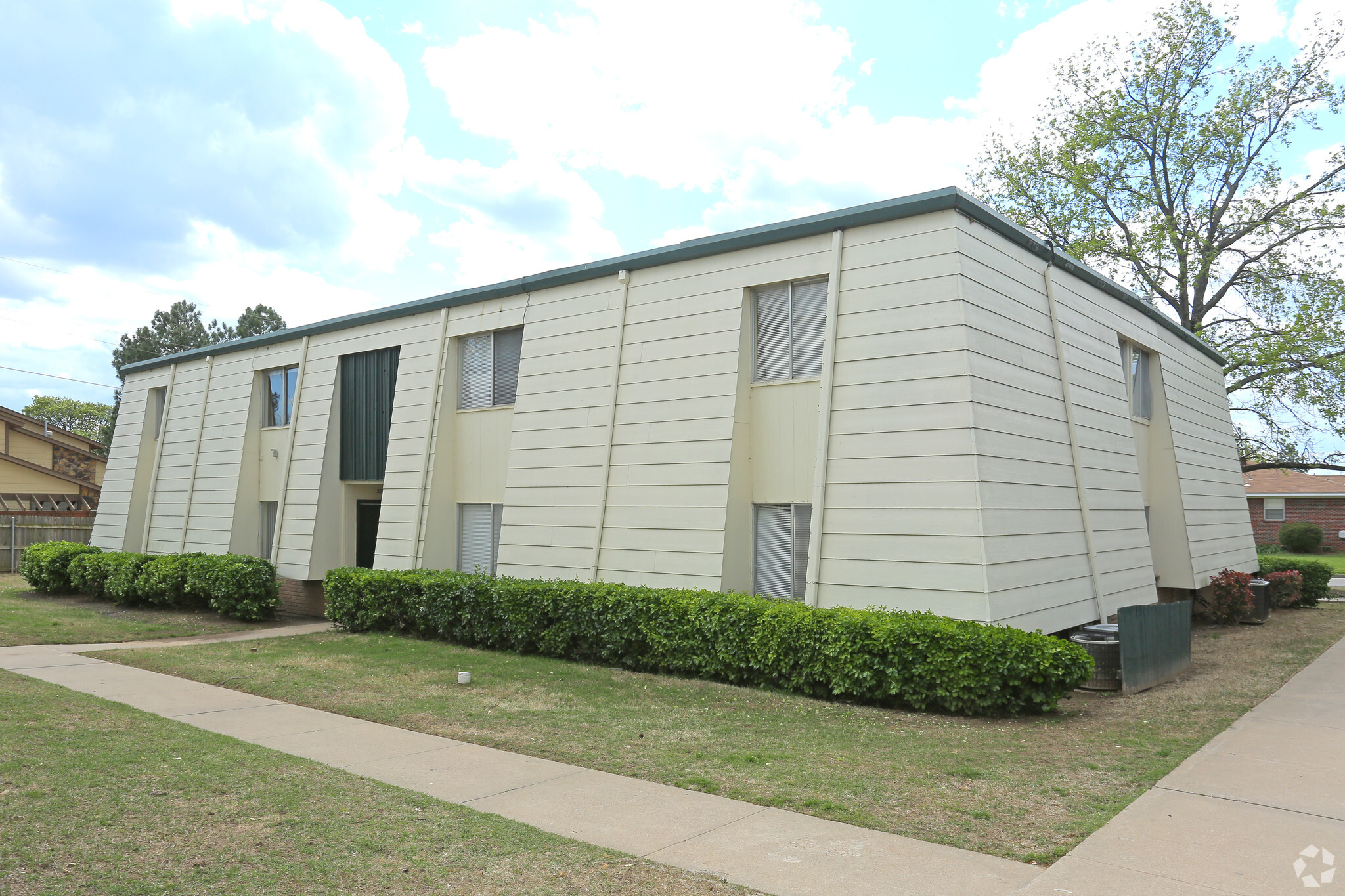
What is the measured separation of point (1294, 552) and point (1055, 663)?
37310mm

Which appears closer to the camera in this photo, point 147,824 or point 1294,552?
point 147,824

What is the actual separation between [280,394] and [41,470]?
17025mm

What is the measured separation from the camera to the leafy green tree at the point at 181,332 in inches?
1870

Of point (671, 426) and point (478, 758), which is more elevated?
point (671, 426)

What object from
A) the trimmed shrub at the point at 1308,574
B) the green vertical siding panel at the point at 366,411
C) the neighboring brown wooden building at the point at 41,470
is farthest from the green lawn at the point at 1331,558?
the neighboring brown wooden building at the point at 41,470

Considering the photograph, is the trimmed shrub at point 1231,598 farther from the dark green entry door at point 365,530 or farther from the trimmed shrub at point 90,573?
the trimmed shrub at point 90,573

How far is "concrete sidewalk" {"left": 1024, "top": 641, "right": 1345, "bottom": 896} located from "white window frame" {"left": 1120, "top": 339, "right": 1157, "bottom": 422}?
27.0 feet

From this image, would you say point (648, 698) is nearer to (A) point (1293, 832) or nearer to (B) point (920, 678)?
(B) point (920, 678)

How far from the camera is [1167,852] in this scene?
16.9ft

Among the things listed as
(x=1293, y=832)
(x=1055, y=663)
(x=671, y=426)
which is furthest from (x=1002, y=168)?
(x=1293, y=832)

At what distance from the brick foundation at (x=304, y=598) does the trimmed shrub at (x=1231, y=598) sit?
16440 mm

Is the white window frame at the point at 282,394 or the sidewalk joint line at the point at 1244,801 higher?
the white window frame at the point at 282,394

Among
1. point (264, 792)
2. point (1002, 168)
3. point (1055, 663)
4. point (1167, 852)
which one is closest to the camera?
point (1167, 852)

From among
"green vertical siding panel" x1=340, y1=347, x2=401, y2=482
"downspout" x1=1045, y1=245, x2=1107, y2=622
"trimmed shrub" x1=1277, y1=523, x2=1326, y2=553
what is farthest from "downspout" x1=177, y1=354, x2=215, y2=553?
"trimmed shrub" x1=1277, y1=523, x2=1326, y2=553
